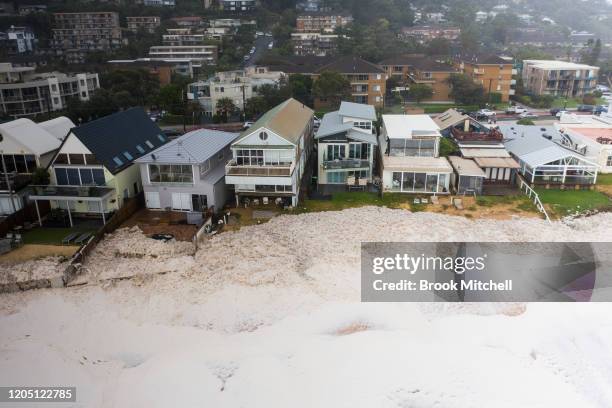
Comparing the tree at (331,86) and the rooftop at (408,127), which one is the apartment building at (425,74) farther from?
the rooftop at (408,127)

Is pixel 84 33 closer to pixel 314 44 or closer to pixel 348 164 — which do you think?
pixel 314 44

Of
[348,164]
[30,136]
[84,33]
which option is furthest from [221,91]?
[84,33]

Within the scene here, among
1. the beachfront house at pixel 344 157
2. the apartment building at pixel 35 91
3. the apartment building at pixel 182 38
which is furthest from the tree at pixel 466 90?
the apartment building at pixel 182 38

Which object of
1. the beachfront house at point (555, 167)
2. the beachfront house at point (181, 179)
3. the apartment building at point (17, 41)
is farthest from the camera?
the apartment building at point (17, 41)

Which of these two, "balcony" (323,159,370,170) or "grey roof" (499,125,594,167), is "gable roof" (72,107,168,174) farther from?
"grey roof" (499,125,594,167)

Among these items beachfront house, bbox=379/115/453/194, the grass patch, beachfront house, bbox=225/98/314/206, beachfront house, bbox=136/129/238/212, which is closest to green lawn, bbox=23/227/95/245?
beachfront house, bbox=136/129/238/212

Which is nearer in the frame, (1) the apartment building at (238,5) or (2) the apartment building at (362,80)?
(2) the apartment building at (362,80)
